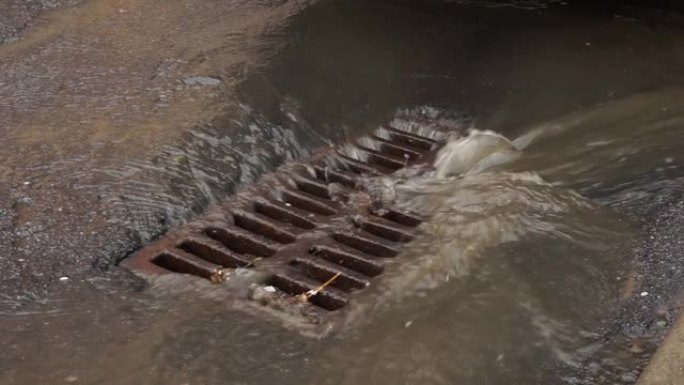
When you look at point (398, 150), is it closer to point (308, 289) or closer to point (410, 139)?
point (410, 139)

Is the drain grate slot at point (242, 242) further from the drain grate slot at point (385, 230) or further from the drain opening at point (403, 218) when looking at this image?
the drain opening at point (403, 218)

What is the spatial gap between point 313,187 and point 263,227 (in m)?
0.52

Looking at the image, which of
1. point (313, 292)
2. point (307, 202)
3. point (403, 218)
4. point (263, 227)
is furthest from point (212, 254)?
point (403, 218)

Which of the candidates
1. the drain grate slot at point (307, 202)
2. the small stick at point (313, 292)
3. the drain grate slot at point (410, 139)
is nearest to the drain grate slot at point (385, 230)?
the drain grate slot at point (307, 202)

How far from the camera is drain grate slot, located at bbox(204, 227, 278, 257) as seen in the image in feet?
14.0

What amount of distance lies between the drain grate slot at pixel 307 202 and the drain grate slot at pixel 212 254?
2.02 ft

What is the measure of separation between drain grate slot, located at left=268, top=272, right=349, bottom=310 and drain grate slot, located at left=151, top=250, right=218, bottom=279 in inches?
12.5

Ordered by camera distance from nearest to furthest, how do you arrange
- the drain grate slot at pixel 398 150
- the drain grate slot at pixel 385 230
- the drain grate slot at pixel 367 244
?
1. the drain grate slot at pixel 367 244
2. the drain grate slot at pixel 385 230
3. the drain grate slot at pixel 398 150

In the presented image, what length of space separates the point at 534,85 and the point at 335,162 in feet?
5.65

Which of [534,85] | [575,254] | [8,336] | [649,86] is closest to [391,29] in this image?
[534,85]

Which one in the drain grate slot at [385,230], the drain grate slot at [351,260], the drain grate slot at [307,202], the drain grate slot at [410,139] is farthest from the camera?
the drain grate slot at [410,139]

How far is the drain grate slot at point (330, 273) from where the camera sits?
13.1ft

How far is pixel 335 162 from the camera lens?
16.8ft

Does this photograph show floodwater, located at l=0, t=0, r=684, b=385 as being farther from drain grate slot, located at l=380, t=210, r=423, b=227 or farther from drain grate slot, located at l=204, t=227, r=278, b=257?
drain grate slot, located at l=204, t=227, r=278, b=257
